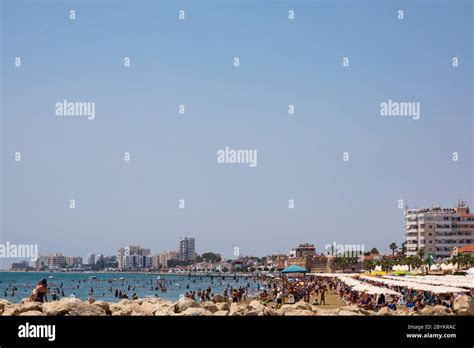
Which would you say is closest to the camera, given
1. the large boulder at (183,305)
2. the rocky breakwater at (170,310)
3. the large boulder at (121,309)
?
the rocky breakwater at (170,310)

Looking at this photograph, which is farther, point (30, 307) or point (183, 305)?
point (183, 305)

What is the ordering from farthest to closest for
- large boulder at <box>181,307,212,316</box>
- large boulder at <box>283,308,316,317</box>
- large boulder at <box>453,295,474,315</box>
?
large boulder at <box>453,295,474,315</box> < large boulder at <box>283,308,316,317</box> < large boulder at <box>181,307,212,316</box>

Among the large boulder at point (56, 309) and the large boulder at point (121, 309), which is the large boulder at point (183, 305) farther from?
the large boulder at point (56, 309)

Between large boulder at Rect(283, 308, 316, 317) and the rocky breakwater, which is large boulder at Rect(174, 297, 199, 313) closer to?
the rocky breakwater

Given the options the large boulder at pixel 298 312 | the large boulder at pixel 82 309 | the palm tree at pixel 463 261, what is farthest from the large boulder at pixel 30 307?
the palm tree at pixel 463 261

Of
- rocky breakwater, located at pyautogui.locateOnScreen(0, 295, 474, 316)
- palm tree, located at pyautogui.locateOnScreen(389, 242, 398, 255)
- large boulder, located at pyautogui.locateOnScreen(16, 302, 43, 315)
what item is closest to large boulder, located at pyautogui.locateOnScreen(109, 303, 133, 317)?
rocky breakwater, located at pyautogui.locateOnScreen(0, 295, 474, 316)

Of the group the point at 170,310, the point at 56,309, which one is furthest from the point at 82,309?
the point at 170,310

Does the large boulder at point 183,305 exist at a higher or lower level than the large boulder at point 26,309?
lower

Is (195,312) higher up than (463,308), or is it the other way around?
(195,312)

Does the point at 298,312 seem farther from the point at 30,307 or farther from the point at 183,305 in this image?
the point at 30,307

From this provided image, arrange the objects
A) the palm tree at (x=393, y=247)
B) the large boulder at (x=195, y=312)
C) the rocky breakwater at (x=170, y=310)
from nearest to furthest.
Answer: the rocky breakwater at (x=170, y=310)
the large boulder at (x=195, y=312)
the palm tree at (x=393, y=247)
